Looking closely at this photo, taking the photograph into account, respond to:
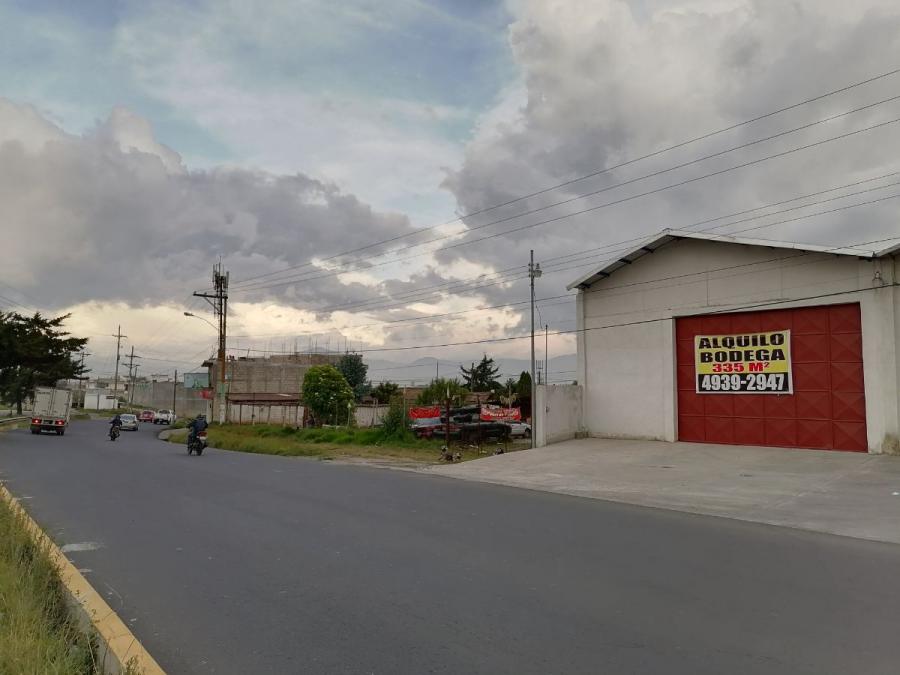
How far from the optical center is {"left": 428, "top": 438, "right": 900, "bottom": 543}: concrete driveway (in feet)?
38.4

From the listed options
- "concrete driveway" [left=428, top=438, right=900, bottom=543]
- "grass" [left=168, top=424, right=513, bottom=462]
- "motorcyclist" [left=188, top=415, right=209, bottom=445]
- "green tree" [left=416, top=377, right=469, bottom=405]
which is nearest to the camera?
"concrete driveway" [left=428, top=438, right=900, bottom=543]

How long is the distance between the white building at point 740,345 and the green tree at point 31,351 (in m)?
37.5

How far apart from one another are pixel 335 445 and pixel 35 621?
2651cm

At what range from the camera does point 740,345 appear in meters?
22.9

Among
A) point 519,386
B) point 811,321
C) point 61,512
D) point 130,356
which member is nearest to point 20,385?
point 130,356

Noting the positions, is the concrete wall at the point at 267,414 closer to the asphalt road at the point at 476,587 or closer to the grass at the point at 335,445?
the grass at the point at 335,445

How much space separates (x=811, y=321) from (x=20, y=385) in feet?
259

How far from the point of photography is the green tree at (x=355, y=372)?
2977 inches

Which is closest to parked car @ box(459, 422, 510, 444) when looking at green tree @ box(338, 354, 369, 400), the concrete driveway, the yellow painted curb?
the concrete driveway

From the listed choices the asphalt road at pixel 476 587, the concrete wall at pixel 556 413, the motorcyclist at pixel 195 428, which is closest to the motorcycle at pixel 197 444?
the motorcyclist at pixel 195 428

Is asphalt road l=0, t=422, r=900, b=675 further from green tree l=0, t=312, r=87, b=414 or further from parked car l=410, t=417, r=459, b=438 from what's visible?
green tree l=0, t=312, r=87, b=414

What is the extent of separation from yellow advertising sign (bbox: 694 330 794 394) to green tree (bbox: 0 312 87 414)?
41.3m

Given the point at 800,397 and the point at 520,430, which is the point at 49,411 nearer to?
the point at 520,430

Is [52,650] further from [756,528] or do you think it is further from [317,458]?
[317,458]
